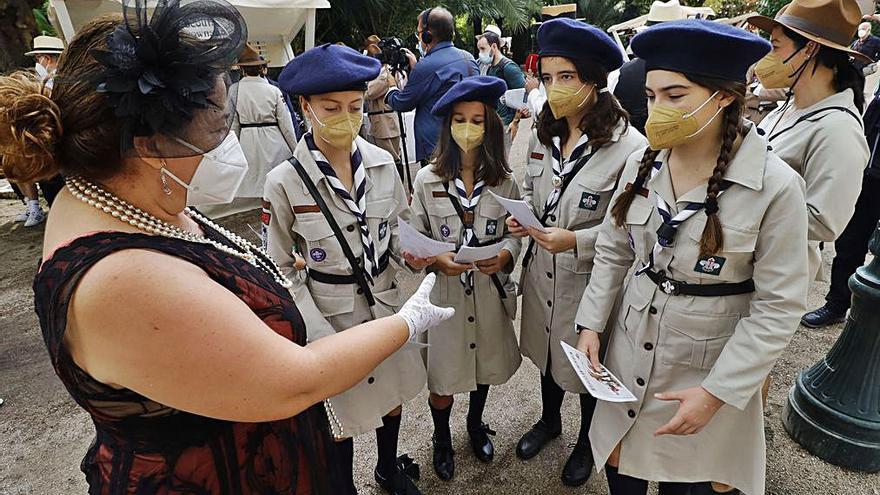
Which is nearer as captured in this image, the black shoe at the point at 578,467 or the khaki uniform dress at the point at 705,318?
the khaki uniform dress at the point at 705,318

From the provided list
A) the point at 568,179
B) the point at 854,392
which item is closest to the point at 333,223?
the point at 568,179

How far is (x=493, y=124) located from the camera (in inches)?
97.0

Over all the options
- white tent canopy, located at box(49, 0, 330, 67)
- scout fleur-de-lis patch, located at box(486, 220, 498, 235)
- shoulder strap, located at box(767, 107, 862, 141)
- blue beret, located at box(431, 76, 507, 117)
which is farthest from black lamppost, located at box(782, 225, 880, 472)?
white tent canopy, located at box(49, 0, 330, 67)

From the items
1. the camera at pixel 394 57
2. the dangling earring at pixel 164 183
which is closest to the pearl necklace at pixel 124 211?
the dangling earring at pixel 164 183

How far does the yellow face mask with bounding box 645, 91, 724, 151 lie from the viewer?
165 centimetres

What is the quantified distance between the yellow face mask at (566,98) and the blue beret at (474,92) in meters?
0.24

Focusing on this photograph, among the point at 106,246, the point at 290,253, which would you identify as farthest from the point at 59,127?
the point at 290,253

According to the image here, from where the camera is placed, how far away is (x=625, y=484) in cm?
206

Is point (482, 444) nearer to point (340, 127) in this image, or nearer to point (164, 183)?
point (340, 127)

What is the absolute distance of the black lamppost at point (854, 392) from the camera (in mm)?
2512

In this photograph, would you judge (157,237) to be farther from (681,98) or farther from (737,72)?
(737,72)

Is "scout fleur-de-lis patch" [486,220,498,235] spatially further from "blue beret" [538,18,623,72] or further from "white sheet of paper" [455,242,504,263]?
"blue beret" [538,18,623,72]

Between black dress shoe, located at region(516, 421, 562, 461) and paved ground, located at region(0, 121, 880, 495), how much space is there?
0.04m

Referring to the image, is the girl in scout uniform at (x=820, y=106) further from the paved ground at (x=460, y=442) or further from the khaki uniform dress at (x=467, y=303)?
the khaki uniform dress at (x=467, y=303)
